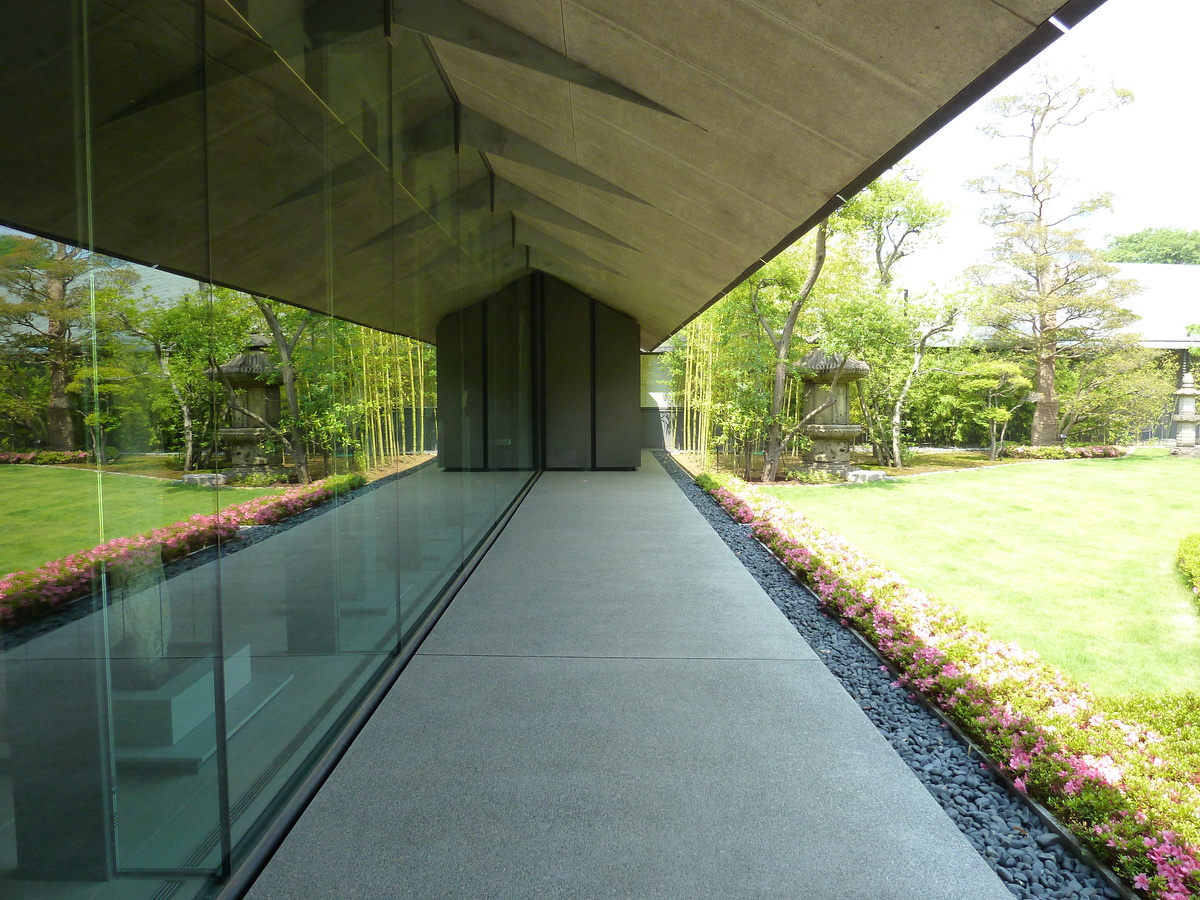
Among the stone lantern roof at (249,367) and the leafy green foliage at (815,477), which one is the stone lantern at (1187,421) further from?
the stone lantern roof at (249,367)

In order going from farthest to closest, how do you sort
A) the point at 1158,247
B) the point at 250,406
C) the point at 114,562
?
the point at 1158,247
the point at 250,406
the point at 114,562

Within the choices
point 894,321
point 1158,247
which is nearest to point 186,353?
point 894,321

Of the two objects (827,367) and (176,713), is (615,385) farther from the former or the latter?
(176,713)

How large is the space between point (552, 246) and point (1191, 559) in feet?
27.9

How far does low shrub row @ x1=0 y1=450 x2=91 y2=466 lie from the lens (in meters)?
1.22

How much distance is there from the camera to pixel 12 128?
1.16 m

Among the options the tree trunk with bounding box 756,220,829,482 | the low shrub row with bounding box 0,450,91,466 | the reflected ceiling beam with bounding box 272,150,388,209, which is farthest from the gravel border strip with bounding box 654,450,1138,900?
the tree trunk with bounding box 756,220,829,482

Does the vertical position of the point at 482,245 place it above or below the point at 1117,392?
above

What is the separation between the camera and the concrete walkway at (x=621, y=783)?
195 cm

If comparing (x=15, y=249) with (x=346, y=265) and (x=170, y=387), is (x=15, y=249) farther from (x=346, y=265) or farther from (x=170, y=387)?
(x=346, y=265)

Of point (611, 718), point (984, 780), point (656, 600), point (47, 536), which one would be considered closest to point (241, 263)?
point (47, 536)

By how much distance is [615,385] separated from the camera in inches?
503

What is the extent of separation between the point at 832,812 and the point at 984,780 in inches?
33.1

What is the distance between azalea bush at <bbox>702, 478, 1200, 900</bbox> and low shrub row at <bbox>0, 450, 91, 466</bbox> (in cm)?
268
